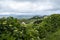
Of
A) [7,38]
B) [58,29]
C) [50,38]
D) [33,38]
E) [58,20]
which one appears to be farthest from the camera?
[58,20]

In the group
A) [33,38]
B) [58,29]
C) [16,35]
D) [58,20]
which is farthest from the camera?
[58,20]

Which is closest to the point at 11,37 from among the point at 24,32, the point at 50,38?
the point at 24,32

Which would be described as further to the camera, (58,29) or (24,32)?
(58,29)

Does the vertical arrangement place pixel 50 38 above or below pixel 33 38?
below

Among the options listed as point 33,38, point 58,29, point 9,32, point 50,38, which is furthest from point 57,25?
point 9,32

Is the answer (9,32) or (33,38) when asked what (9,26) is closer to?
(9,32)

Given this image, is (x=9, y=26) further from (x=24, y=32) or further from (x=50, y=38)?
(x=50, y=38)

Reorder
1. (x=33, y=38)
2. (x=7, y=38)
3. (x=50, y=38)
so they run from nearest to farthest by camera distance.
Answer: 1. (x=7, y=38)
2. (x=33, y=38)
3. (x=50, y=38)

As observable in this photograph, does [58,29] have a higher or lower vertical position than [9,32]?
lower

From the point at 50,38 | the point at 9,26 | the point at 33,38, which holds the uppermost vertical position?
the point at 9,26
